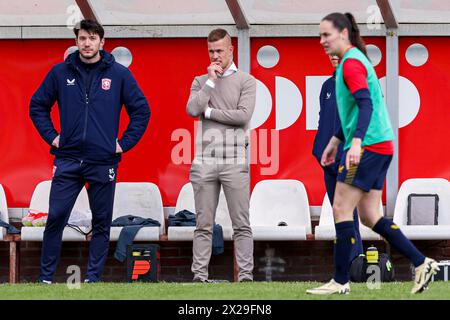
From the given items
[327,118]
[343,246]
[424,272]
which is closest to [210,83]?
[327,118]

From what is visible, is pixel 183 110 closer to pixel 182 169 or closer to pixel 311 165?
pixel 182 169

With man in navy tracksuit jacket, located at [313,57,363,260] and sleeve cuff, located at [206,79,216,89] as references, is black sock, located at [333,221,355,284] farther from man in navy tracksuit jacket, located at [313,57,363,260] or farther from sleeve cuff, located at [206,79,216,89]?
sleeve cuff, located at [206,79,216,89]

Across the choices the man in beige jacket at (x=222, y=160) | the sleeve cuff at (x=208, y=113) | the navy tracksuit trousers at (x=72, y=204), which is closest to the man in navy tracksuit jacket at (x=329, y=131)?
the man in beige jacket at (x=222, y=160)

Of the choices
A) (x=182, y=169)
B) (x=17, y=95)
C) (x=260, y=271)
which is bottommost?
(x=260, y=271)

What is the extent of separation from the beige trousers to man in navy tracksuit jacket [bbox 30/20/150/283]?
0.67 m

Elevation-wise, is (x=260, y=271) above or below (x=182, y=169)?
below

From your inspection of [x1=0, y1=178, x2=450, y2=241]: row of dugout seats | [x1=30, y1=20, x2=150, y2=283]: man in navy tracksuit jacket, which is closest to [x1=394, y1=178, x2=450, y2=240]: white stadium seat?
[x1=0, y1=178, x2=450, y2=241]: row of dugout seats

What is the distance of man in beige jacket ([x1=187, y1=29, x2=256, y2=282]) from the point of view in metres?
8.48

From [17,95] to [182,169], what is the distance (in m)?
1.64

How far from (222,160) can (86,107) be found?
3.63ft
